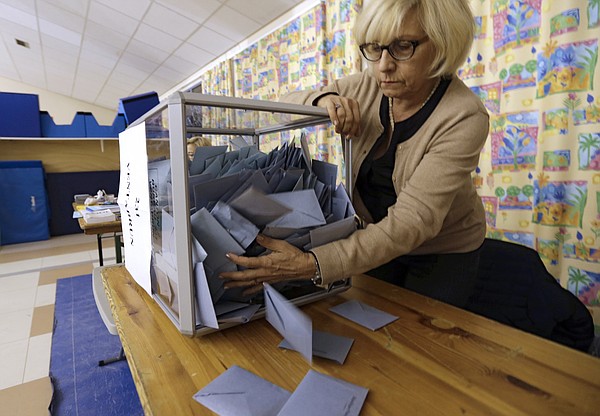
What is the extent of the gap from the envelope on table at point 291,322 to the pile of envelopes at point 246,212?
5 cm

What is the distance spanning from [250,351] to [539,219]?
5.20 feet

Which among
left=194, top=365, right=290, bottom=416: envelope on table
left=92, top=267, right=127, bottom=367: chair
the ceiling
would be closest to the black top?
left=194, top=365, right=290, bottom=416: envelope on table

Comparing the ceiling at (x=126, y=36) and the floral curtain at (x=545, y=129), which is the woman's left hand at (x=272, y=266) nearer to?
the floral curtain at (x=545, y=129)

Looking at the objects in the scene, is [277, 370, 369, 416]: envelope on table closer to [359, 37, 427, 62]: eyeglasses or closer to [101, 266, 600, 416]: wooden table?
[101, 266, 600, 416]: wooden table

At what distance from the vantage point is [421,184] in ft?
2.02

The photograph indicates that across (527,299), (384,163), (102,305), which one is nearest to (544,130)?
(527,299)

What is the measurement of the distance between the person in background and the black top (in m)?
0.33

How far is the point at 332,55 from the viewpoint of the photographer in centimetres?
272

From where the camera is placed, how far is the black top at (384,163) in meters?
0.72

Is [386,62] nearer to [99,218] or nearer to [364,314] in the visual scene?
[364,314]

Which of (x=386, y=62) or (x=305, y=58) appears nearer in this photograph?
(x=386, y=62)

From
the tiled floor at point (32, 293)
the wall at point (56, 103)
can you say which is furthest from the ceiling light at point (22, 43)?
the tiled floor at point (32, 293)

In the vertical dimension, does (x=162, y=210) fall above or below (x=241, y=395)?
above

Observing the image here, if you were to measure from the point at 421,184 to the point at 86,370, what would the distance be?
1.80 m
